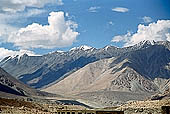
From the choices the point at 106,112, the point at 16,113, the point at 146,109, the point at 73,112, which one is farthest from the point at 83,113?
the point at 16,113

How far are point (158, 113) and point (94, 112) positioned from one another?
5.61 metres

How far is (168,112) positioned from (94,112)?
611 cm

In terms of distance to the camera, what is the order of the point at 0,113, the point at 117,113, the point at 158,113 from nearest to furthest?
the point at 117,113, the point at 158,113, the point at 0,113

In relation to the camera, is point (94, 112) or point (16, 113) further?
point (16, 113)

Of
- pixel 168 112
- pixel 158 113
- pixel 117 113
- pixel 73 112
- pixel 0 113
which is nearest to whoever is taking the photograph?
pixel 168 112

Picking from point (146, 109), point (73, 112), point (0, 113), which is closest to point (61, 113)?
point (73, 112)

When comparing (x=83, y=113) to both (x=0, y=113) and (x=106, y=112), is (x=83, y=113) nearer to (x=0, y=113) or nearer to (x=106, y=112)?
(x=106, y=112)

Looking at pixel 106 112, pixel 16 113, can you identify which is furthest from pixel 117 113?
pixel 16 113

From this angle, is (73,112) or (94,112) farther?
(73,112)

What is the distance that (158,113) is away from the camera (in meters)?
28.2

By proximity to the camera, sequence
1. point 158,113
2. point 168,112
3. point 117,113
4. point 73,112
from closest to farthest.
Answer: point 168,112
point 117,113
point 158,113
point 73,112

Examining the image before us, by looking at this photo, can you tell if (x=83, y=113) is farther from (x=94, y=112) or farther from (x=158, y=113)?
(x=158, y=113)

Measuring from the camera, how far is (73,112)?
99.3ft

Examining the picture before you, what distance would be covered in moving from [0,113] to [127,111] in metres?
16.8
